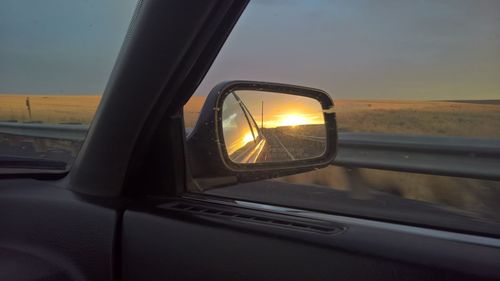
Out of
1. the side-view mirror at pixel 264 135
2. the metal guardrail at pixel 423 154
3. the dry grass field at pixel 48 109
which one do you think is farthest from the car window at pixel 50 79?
the metal guardrail at pixel 423 154

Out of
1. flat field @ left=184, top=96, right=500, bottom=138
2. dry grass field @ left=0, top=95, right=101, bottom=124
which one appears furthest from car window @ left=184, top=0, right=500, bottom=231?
dry grass field @ left=0, top=95, right=101, bottom=124

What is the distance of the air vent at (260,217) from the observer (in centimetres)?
201

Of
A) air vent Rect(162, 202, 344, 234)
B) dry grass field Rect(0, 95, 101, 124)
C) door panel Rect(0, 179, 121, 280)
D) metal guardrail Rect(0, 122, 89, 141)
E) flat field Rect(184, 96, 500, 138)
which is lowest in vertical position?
door panel Rect(0, 179, 121, 280)

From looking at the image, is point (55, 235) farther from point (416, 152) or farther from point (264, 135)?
point (416, 152)

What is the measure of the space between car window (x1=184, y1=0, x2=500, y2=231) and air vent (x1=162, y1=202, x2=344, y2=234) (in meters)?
0.16

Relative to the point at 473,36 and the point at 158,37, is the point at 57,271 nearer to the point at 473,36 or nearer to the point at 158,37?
the point at 158,37

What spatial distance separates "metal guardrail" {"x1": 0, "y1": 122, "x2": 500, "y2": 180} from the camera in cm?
223

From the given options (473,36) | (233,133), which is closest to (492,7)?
(473,36)

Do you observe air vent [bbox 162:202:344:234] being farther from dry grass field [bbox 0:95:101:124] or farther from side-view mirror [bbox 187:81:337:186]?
dry grass field [bbox 0:95:101:124]

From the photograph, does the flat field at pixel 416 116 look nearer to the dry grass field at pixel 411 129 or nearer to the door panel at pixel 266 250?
the dry grass field at pixel 411 129

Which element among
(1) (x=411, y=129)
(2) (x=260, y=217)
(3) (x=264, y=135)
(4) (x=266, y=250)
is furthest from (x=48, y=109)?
(1) (x=411, y=129)

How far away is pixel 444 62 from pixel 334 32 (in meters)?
0.43

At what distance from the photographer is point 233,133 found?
2.46 meters

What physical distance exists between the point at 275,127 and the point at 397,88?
502 mm
